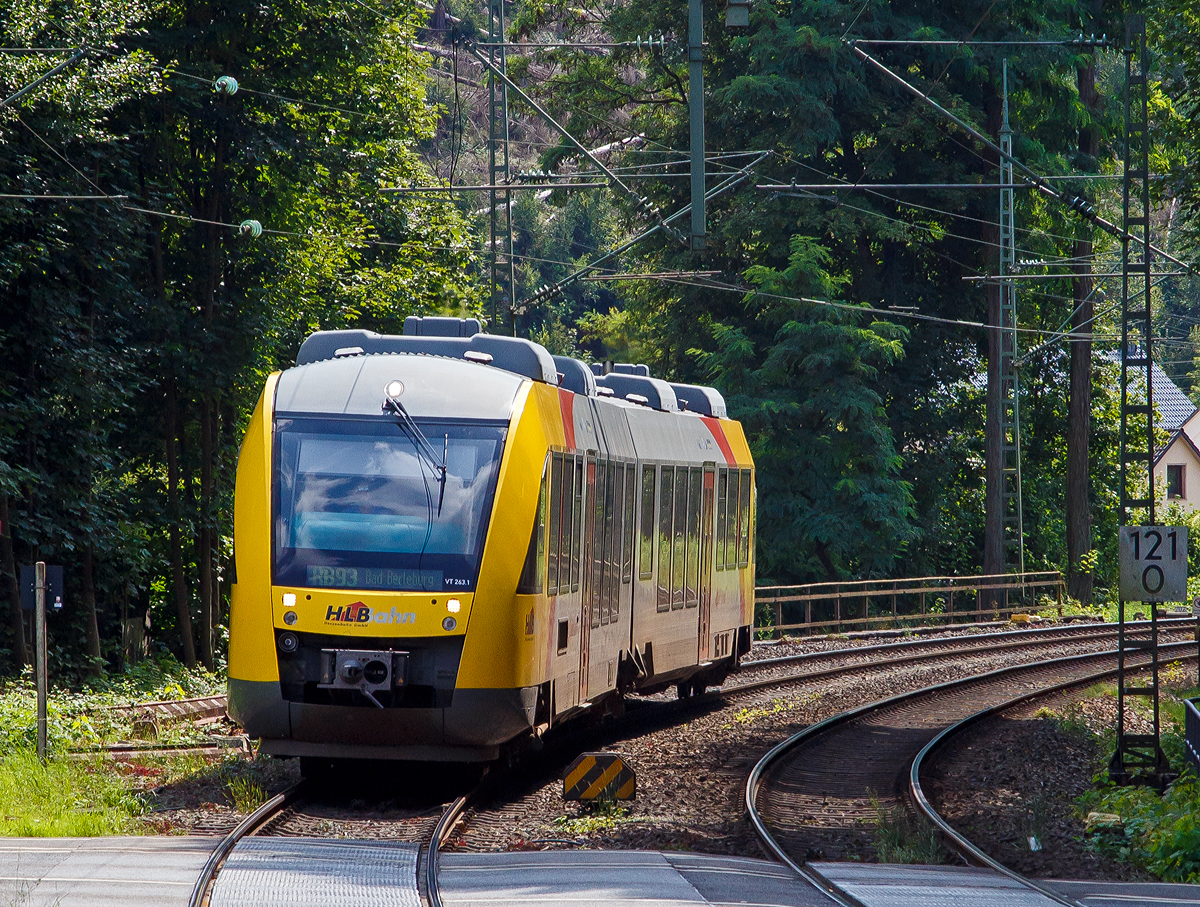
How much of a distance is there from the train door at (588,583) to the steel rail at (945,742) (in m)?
2.96

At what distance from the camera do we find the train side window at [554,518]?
12688mm

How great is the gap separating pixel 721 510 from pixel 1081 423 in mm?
25992

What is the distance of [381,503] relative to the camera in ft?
39.1

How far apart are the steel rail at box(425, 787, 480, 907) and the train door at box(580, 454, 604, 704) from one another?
1.84 meters

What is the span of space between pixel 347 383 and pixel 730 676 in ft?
40.6

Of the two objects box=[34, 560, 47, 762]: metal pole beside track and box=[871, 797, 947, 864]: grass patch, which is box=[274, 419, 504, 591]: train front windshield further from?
box=[871, 797, 947, 864]: grass patch

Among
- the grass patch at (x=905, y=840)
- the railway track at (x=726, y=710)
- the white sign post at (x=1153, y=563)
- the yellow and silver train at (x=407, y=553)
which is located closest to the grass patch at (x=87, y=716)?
the yellow and silver train at (x=407, y=553)

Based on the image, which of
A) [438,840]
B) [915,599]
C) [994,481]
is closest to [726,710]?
[438,840]

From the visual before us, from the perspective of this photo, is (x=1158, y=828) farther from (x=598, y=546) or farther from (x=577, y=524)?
(x=598, y=546)

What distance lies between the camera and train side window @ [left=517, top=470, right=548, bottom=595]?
12.0m

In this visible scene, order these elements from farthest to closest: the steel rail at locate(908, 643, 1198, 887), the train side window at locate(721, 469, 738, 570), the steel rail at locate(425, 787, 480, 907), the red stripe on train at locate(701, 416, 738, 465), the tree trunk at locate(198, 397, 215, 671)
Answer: the tree trunk at locate(198, 397, 215, 671) < the train side window at locate(721, 469, 738, 570) < the red stripe on train at locate(701, 416, 738, 465) < the steel rail at locate(908, 643, 1198, 887) < the steel rail at locate(425, 787, 480, 907)

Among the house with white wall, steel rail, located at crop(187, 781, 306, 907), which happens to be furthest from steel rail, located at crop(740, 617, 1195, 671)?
the house with white wall

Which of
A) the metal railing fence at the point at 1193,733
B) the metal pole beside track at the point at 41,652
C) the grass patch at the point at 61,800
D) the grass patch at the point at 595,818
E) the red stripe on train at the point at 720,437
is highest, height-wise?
the red stripe on train at the point at 720,437

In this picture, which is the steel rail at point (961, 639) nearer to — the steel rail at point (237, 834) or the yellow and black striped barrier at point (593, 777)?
the yellow and black striped barrier at point (593, 777)
